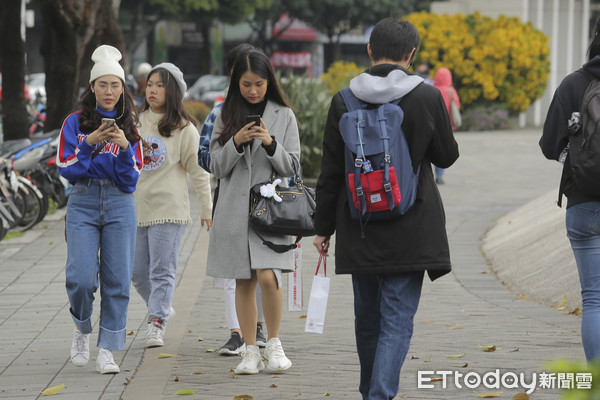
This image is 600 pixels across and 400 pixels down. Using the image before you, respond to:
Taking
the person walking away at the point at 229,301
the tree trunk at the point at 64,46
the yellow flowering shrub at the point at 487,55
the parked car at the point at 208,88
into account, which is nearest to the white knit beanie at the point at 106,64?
the person walking away at the point at 229,301

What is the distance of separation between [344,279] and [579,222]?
451 centimetres

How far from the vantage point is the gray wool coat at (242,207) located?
5387mm

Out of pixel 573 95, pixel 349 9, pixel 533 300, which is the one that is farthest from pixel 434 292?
pixel 349 9

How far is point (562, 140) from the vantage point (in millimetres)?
4543

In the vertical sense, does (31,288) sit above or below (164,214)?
below

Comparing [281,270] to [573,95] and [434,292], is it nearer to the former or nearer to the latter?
[573,95]

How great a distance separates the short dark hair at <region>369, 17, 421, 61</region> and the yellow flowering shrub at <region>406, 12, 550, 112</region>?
916 inches

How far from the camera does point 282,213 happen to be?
17.5 ft

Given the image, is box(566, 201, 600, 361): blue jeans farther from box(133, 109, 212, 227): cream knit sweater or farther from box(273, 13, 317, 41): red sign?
box(273, 13, 317, 41): red sign

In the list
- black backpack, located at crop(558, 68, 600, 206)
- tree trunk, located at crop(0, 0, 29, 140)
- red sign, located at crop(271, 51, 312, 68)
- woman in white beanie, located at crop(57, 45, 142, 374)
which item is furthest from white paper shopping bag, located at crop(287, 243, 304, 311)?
red sign, located at crop(271, 51, 312, 68)

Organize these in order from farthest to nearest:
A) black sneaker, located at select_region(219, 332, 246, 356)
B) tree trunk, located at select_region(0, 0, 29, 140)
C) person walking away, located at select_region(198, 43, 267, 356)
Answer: tree trunk, located at select_region(0, 0, 29, 140) → black sneaker, located at select_region(219, 332, 246, 356) → person walking away, located at select_region(198, 43, 267, 356)

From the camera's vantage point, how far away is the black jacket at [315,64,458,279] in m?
4.14

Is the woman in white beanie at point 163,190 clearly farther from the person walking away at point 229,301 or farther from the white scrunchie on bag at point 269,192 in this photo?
the white scrunchie on bag at point 269,192

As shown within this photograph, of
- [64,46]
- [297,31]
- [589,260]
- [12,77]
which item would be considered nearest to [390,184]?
[589,260]
